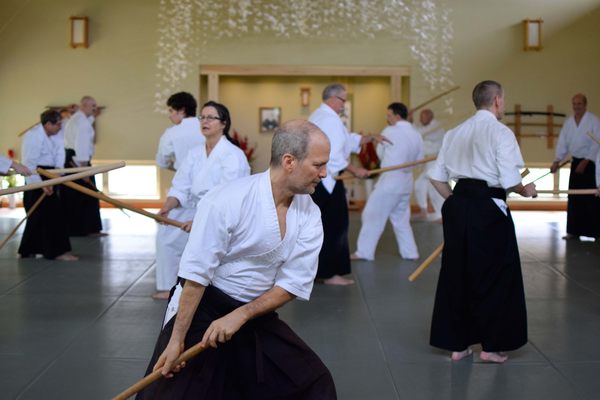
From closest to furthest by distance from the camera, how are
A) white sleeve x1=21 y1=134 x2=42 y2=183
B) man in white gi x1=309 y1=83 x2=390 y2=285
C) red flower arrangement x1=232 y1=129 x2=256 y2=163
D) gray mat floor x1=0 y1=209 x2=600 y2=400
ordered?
gray mat floor x1=0 y1=209 x2=600 y2=400 < man in white gi x1=309 y1=83 x2=390 y2=285 < white sleeve x1=21 y1=134 x2=42 y2=183 < red flower arrangement x1=232 y1=129 x2=256 y2=163

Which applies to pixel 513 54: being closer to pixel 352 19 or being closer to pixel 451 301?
pixel 352 19

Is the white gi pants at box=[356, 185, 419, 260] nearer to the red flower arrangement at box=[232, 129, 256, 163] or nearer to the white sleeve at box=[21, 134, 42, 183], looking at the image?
the white sleeve at box=[21, 134, 42, 183]

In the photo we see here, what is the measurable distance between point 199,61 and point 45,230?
14.8 feet

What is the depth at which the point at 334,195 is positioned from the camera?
615cm

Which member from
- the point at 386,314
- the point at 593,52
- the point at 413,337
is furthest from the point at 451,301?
the point at 593,52

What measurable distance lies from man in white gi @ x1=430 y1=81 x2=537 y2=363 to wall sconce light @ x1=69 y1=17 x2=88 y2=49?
25.8ft

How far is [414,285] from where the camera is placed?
A: 605 cm

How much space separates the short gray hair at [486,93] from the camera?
4086 mm

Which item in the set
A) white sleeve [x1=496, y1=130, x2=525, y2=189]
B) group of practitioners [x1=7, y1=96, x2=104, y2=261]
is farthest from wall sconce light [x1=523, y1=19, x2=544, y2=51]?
white sleeve [x1=496, y1=130, x2=525, y2=189]

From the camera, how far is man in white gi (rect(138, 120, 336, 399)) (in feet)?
8.00

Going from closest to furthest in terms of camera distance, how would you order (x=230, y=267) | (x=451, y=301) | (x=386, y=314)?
(x=230, y=267)
(x=451, y=301)
(x=386, y=314)

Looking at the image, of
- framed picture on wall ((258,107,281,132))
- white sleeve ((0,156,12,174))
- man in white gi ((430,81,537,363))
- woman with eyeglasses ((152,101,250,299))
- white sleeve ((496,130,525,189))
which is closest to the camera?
white sleeve ((496,130,525,189))

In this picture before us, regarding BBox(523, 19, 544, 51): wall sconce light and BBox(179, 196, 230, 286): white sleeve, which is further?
BBox(523, 19, 544, 51): wall sconce light

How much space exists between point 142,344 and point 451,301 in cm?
168
